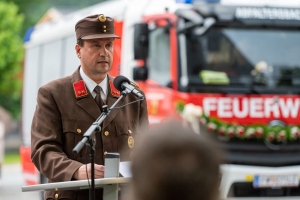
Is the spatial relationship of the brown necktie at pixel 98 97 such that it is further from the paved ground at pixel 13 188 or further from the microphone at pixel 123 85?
the paved ground at pixel 13 188

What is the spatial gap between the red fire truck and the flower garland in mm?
12

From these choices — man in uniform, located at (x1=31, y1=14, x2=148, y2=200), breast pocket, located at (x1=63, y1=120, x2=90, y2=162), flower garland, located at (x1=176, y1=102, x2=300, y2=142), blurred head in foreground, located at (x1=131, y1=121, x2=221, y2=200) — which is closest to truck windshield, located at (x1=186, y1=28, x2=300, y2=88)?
flower garland, located at (x1=176, y1=102, x2=300, y2=142)

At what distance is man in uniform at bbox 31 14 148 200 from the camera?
4.68 m

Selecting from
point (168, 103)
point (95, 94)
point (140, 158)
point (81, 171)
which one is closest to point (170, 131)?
point (140, 158)

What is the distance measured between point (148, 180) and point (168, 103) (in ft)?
29.7

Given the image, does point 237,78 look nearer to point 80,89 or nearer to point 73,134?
point 80,89

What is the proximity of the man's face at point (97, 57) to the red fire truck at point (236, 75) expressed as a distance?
6.17 meters

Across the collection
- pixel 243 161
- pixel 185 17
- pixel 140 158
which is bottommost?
pixel 243 161

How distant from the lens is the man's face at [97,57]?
487 centimetres

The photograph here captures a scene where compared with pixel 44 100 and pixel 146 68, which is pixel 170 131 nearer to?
pixel 44 100

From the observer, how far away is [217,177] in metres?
2.20

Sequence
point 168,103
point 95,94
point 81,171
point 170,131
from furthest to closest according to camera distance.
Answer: point 168,103 → point 95,94 → point 81,171 → point 170,131

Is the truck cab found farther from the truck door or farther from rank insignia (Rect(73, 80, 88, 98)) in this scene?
rank insignia (Rect(73, 80, 88, 98))

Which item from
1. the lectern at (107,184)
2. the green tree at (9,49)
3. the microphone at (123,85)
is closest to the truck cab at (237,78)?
the microphone at (123,85)
